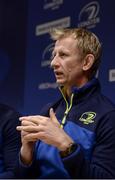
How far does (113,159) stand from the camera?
1.32 m

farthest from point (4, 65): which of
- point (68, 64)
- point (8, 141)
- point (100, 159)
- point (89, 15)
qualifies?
point (100, 159)

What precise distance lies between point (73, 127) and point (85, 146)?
0.26 ft

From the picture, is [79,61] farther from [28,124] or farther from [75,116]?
[28,124]

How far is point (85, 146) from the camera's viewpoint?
1.34m

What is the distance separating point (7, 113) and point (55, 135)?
0.52m

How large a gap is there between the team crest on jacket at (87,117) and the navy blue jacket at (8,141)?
380mm

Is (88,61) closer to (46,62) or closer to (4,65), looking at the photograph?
(46,62)

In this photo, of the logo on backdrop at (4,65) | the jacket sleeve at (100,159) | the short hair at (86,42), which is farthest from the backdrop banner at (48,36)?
the jacket sleeve at (100,159)

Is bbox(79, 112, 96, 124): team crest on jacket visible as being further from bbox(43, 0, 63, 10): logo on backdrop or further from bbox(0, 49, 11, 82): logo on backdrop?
bbox(0, 49, 11, 82): logo on backdrop

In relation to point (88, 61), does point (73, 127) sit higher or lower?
lower

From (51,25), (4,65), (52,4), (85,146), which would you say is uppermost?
(52,4)

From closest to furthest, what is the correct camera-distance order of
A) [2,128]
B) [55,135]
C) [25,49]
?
[55,135], [2,128], [25,49]

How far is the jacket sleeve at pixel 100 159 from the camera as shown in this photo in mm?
1257

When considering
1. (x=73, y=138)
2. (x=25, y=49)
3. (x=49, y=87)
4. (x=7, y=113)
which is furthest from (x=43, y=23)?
(x=73, y=138)
